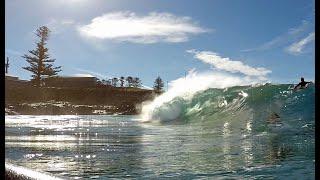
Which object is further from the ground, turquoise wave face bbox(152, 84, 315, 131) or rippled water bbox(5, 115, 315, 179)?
turquoise wave face bbox(152, 84, 315, 131)

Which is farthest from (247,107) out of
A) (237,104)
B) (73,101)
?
(73,101)

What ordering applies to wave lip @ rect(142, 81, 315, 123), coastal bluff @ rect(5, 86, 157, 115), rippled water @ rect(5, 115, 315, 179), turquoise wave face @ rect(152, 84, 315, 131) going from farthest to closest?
coastal bluff @ rect(5, 86, 157, 115)
wave lip @ rect(142, 81, 315, 123)
turquoise wave face @ rect(152, 84, 315, 131)
rippled water @ rect(5, 115, 315, 179)

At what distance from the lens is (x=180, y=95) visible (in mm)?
30594

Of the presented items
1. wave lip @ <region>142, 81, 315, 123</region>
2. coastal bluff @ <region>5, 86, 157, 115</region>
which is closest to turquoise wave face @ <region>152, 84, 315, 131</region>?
wave lip @ <region>142, 81, 315, 123</region>

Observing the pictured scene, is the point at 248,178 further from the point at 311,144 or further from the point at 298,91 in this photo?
the point at 298,91

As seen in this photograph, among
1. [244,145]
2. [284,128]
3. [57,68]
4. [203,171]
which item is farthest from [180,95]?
[57,68]

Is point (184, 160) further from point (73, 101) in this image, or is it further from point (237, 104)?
point (73, 101)

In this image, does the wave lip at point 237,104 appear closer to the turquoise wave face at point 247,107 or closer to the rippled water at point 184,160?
the turquoise wave face at point 247,107

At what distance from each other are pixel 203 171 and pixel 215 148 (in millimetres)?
3314

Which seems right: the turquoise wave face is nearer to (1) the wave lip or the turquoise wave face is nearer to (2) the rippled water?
(1) the wave lip

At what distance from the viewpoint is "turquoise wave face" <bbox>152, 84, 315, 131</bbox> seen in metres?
18.0

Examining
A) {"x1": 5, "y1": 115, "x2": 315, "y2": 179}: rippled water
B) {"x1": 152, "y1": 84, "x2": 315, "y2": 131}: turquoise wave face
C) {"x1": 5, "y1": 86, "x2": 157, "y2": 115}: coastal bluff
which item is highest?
{"x1": 5, "y1": 86, "x2": 157, "y2": 115}: coastal bluff

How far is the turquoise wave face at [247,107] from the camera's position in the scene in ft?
58.9

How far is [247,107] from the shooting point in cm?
2239
